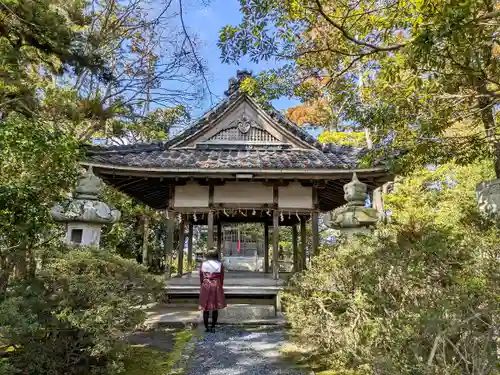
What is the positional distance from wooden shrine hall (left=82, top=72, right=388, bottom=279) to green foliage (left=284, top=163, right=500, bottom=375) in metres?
3.38

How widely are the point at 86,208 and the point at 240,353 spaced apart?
10.2 feet

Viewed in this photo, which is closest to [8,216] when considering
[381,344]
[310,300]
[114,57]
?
Result: [310,300]

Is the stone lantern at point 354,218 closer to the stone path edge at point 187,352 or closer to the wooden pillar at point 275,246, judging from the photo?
the wooden pillar at point 275,246

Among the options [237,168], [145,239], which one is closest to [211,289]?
[237,168]

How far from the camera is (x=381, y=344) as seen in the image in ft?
9.48

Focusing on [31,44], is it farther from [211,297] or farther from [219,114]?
[211,297]

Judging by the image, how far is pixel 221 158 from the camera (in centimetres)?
889

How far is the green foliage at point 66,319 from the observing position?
10.1 ft

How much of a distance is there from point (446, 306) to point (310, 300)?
7.12ft

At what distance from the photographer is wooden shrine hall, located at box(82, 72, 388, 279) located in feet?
26.3

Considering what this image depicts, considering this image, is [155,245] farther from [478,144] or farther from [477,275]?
[477,275]

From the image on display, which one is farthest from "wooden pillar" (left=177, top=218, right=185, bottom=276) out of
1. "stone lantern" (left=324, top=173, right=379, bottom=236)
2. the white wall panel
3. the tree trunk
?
the tree trunk

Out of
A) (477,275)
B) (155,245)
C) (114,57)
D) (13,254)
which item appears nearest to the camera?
(477,275)

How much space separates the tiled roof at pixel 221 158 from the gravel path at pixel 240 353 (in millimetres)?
3521
